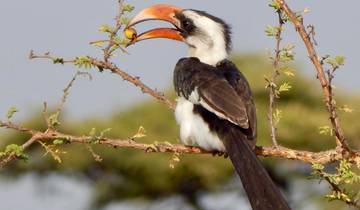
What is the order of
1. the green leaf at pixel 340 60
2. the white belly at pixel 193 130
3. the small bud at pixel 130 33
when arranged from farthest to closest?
the small bud at pixel 130 33 < the white belly at pixel 193 130 < the green leaf at pixel 340 60

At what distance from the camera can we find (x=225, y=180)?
18812mm

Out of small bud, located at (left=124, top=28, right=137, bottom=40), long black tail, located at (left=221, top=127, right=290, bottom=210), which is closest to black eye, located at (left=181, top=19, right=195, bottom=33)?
small bud, located at (left=124, top=28, right=137, bottom=40)

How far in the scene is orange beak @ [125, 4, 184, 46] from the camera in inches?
208

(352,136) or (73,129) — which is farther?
(73,129)

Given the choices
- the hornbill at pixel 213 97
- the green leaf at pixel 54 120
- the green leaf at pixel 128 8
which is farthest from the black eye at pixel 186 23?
the green leaf at pixel 54 120

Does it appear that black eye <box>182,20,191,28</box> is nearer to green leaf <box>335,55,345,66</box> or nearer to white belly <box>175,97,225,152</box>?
white belly <box>175,97,225,152</box>

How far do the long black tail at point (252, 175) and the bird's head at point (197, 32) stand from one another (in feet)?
2.93

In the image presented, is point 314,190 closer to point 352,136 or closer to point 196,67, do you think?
point 352,136

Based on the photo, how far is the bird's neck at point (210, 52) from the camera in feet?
18.0

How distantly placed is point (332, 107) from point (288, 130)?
12891 millimetres

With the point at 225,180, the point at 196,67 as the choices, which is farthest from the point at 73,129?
the point at 196,67

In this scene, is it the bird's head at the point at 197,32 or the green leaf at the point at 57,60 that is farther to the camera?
the bird's head at the point at 197,32

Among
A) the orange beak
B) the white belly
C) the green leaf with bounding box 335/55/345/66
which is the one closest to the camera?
the green leaf with bounding box 335/55/345/66

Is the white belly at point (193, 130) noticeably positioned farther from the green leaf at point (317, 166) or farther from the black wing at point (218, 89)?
the green leaf at point (317, 166)
